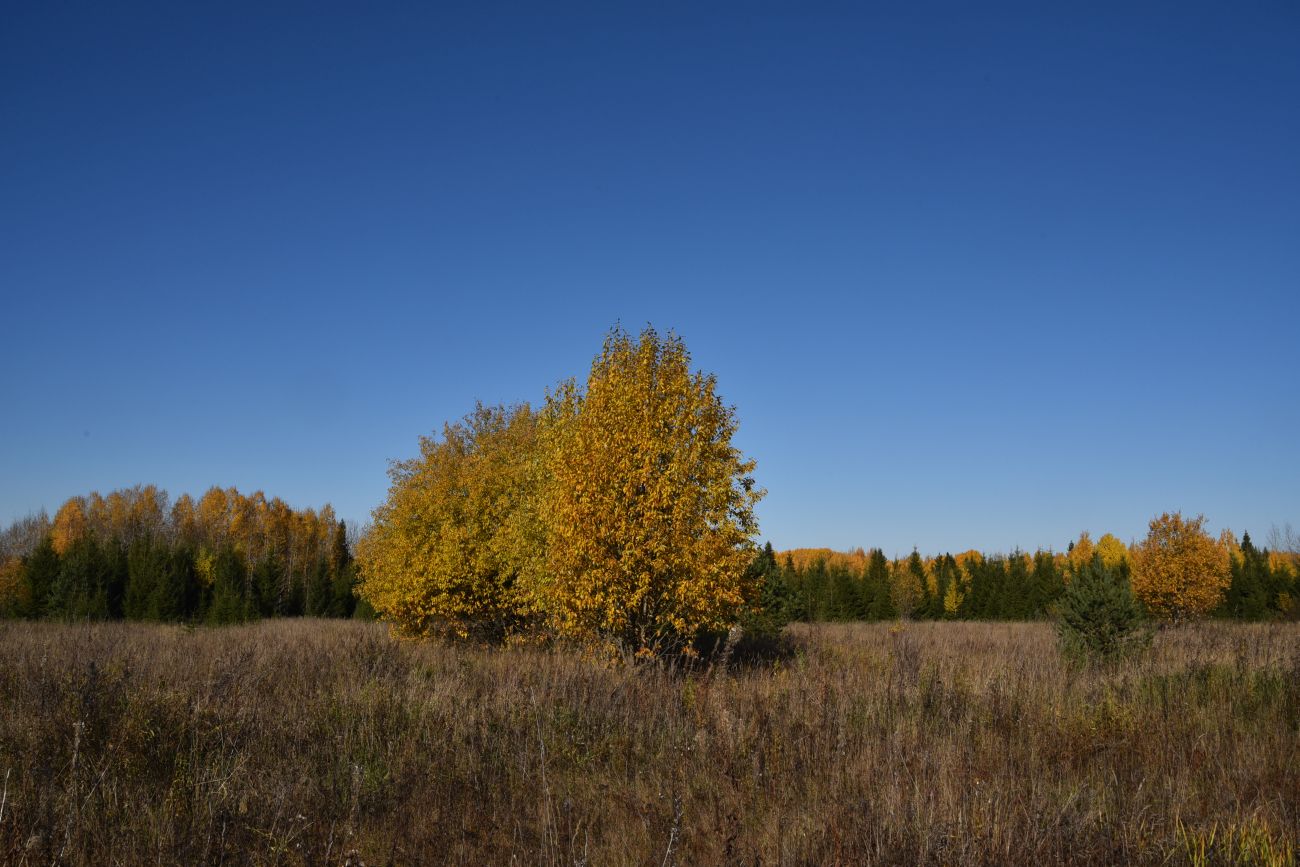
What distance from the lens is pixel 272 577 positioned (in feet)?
163

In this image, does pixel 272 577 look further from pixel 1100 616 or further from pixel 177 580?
pixel 1100 616

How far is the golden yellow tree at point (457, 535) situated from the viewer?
19.5m

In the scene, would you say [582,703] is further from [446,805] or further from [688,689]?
[446,805]

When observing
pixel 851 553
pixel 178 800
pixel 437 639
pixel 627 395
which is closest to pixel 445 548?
pixel 437 639

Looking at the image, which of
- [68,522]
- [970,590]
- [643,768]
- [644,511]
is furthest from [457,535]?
[68,522]

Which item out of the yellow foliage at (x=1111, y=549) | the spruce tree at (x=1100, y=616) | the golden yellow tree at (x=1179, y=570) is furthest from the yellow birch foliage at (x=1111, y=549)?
the spruce tree at (x=1100, y=616)

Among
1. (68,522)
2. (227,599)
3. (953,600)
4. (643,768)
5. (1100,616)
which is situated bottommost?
(953,600)

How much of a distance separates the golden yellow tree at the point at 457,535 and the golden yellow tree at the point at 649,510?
5057mm

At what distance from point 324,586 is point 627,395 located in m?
47.0

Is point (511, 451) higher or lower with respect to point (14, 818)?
higher

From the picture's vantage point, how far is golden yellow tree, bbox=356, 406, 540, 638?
63.9 feet

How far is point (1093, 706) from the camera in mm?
7812

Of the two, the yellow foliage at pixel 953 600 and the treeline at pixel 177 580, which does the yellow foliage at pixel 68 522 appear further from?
the yellow foliage at pixel 953 600

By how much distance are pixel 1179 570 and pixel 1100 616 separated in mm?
20076
